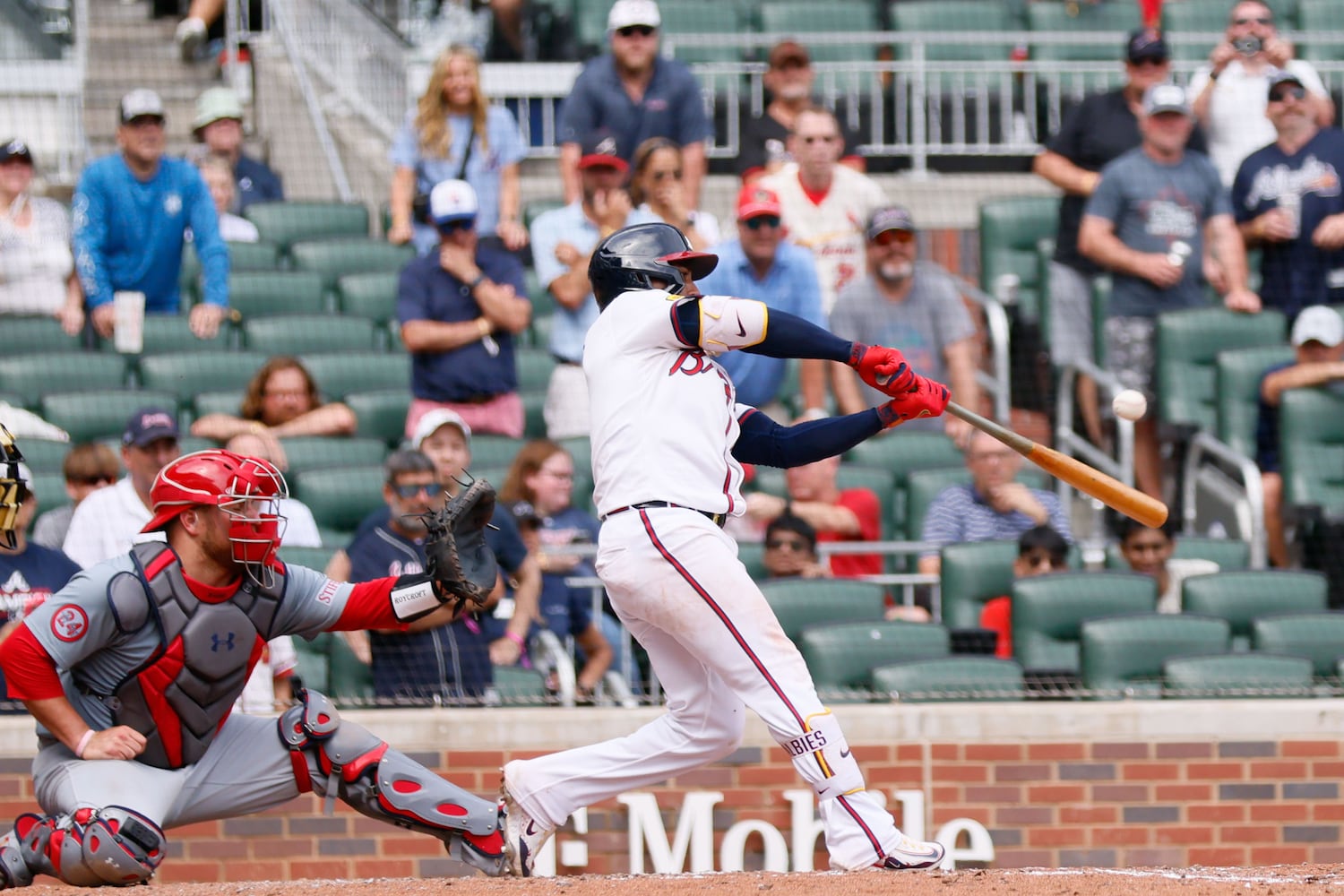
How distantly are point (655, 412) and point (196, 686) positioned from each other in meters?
1.31

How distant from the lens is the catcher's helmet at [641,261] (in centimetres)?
480

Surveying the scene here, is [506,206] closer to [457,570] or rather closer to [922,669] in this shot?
[922,669]

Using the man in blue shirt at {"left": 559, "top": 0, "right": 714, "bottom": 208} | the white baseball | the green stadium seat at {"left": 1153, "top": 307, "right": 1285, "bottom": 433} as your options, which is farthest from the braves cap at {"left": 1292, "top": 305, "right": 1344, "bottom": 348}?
the white baseball

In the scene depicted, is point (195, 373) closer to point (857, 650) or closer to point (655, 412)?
point (857, 650)

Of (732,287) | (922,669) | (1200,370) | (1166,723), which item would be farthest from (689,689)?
(1200,370)

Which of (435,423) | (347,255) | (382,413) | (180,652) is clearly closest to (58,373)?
(382,413)

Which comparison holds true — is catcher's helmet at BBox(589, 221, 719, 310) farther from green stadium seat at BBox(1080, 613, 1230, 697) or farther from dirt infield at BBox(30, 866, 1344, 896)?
green stadium seat at BBox(1080, 613, 1230, 697)

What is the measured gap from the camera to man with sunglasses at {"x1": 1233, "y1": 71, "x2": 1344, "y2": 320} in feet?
28.5

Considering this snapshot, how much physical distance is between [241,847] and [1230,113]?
6.18 metres

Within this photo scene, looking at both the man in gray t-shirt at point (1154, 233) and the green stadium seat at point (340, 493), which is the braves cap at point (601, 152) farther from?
the man in gray t-shirt at point (1154, 233)

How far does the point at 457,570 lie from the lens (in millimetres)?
4582

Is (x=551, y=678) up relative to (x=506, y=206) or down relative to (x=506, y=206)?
down

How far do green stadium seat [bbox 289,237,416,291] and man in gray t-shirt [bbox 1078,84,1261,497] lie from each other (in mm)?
3299

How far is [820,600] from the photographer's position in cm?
676
